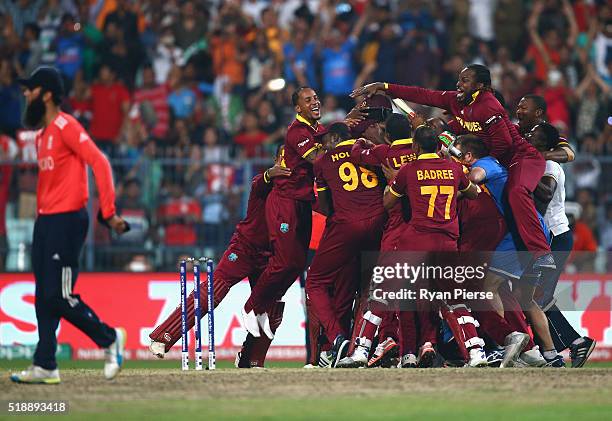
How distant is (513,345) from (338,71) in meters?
9.71

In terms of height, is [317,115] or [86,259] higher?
[317,115]

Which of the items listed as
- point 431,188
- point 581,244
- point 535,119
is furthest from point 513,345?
point 581,244

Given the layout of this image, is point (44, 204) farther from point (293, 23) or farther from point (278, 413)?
point (293, 23)

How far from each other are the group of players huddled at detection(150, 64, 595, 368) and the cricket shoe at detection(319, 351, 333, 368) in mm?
22

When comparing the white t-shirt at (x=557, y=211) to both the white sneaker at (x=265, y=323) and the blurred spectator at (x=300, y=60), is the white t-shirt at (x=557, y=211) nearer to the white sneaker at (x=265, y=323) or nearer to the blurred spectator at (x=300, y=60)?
the white sneaker at (x=265, y=323)

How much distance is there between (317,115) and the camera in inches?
595

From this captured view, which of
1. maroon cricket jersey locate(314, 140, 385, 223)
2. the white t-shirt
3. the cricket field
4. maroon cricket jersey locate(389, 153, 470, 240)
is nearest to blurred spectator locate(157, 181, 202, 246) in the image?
maroon cricket jersey locate(314, 140, 385, 223)

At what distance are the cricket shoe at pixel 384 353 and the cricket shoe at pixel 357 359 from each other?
0.20 meters

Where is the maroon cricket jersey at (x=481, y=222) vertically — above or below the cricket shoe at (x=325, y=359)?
above

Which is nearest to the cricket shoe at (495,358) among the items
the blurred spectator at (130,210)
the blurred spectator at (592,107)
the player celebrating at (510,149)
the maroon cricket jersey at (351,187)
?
the player celebrating at (510,149)

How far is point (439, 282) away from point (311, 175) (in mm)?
1946

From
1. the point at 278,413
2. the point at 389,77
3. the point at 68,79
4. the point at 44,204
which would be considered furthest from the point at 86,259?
the point at 278,413

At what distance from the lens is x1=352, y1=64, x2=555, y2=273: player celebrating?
14664mm

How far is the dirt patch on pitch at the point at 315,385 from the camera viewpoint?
11.5 m
